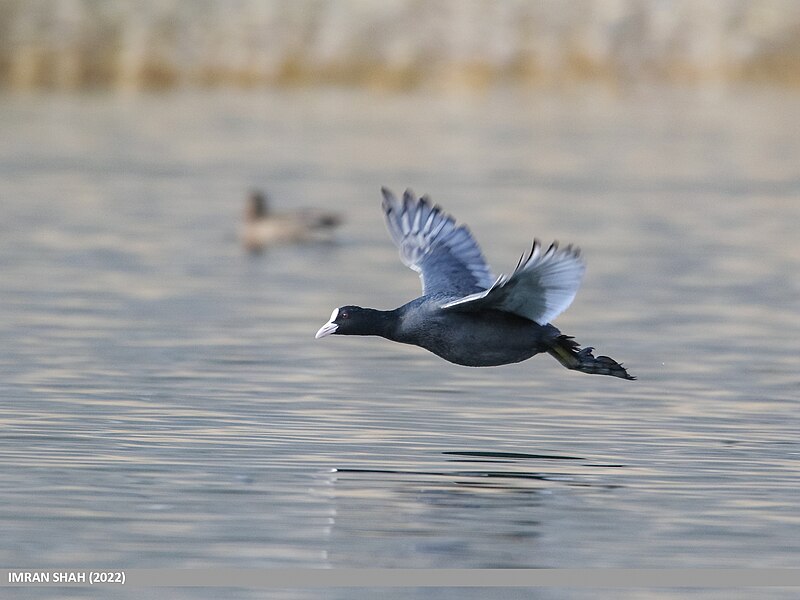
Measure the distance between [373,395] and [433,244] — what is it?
1362mm

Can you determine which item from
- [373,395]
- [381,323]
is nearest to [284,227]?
[373,395]

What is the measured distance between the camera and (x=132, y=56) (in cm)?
6919

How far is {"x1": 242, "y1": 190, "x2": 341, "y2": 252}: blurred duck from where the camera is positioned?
27297mm

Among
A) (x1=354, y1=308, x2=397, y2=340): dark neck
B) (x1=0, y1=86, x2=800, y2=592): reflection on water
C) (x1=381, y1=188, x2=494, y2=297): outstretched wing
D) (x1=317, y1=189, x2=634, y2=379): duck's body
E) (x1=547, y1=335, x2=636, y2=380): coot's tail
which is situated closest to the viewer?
(x1=0, y1=86, x2=800, y2=592): reflection on water

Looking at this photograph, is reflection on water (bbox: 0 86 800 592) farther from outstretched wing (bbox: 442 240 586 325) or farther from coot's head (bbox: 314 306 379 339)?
outstretched wing (bbox: 442 240 586 325)

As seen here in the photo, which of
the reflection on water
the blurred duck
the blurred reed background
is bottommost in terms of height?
the reflection on water

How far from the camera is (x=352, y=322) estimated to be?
41.7 ft

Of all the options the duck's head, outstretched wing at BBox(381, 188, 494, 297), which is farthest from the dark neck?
the duck's head

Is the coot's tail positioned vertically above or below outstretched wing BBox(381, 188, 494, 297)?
below

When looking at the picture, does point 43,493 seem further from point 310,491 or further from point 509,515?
point 509,515

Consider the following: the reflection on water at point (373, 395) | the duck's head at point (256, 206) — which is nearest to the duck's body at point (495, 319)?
the reflection on water at point (373, 395)

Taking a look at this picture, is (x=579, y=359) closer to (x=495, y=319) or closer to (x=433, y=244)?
(x=495, y=319)

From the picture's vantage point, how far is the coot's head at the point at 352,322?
41.5 feet

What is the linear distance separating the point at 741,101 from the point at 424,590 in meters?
62.9
